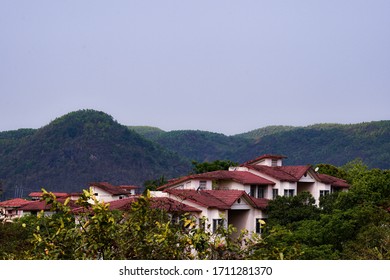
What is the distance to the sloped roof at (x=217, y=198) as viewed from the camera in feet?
108

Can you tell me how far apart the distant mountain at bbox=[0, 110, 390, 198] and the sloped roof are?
8270cm

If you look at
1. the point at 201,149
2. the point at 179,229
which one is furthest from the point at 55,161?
the point at 179,229

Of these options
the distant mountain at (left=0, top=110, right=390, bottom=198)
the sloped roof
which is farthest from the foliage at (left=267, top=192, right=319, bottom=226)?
the distant mountain at (left=0, top=110, right=390, bottom=198)

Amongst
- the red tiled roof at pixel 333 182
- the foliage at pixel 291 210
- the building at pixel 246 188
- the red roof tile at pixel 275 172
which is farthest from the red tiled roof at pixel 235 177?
the red tiled roof at pixel 333 182

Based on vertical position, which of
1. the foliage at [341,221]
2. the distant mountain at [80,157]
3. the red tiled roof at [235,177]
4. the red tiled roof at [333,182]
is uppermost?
the distant mountain at [80,157]

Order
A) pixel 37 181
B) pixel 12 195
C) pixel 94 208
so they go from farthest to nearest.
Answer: pixel 37 181, pixel 12 195, pixel 94 208

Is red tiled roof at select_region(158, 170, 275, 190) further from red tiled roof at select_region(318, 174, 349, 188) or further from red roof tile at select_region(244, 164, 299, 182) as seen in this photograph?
red tiled roof at select_region(318, 174, 349, 188)

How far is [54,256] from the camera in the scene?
739 cm

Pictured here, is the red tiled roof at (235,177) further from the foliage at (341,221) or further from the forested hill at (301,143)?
the forested hill at (301,143)

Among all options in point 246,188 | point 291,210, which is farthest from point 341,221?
point 246,188

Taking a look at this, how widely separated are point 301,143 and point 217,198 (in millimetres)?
121549

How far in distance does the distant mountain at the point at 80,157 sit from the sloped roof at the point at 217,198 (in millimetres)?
85894
